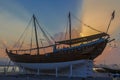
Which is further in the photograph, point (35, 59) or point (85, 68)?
point (35, 59)

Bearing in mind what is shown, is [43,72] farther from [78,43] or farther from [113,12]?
[113,12]

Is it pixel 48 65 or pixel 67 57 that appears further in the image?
pixel 48 65

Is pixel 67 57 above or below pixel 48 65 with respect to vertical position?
above

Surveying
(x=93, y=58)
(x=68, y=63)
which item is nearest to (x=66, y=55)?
(x=68, y=63)

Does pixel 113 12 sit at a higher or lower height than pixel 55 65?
higher

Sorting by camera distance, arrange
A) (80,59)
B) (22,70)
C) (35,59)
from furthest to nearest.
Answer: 1. (22,70)
2. (35,59)
3. (80,59)

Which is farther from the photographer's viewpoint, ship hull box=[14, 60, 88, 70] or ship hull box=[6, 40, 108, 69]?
ship hull box=[6, 40, 108, 69]

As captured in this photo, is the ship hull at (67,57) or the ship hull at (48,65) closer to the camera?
the ship hull at (48,65)

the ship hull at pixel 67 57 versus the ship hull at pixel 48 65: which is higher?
the ship hull at pixel 67 57

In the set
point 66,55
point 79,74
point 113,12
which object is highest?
point 113,12

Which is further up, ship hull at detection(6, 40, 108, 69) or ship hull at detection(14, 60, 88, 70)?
ship hull at detection(6, 40, 108, 69)

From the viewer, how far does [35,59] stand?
5850cm

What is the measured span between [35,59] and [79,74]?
386 inches

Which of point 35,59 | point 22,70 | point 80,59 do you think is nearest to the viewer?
point 80,59
